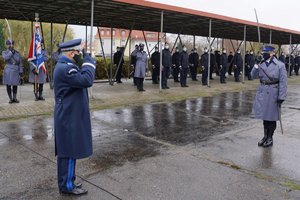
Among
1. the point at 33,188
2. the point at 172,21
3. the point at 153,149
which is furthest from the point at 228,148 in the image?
the point at 172,21

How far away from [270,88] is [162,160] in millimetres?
2319

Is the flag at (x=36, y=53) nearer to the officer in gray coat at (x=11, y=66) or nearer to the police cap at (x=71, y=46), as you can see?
A: the officer in gray coat at (x=11, y=66)

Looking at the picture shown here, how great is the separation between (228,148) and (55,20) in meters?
10.5

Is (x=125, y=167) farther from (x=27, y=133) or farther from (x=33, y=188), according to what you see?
(x=27, y=133)

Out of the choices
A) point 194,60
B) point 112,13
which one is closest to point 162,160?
point 112,13

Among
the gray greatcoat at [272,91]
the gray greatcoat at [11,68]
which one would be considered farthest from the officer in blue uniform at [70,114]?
the gray greatcoat at [11,68]

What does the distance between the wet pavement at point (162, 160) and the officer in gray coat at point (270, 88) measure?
586 millimetres

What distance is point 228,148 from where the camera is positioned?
19.3ft

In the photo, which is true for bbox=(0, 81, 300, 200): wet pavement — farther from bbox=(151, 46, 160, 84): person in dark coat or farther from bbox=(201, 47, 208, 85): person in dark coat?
bbox=(201, 47, 208, 85): person in dark coat

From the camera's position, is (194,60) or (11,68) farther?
(194,60)

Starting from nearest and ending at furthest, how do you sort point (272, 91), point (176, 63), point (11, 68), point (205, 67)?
1. point (272, 91)
2. point (11, 68)
3. point (205, 67)
4. point (176, 63)

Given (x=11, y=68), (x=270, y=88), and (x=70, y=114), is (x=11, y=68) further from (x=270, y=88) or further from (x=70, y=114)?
(x=270, y=88)

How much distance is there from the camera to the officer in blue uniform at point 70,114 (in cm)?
362

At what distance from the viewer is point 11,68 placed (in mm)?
9398
